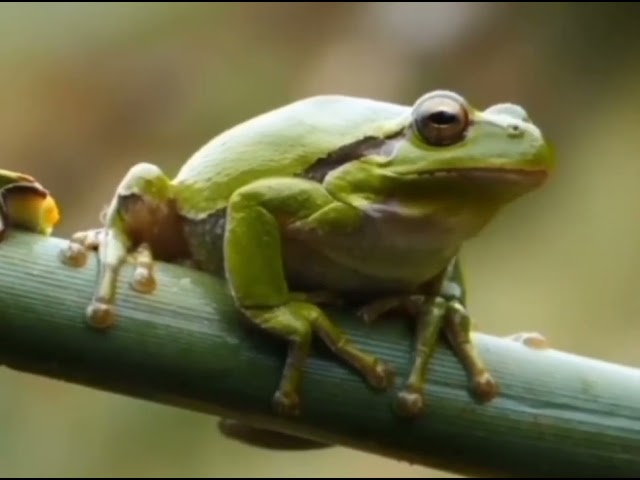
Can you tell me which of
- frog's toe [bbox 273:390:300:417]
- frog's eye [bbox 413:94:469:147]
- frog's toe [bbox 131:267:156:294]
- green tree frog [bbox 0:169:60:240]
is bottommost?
frog's toe [bbox 273:390:300:417]

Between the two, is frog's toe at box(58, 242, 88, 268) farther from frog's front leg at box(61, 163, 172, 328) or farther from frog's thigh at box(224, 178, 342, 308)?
frog's thigh at box(224, 178, 342, 308)

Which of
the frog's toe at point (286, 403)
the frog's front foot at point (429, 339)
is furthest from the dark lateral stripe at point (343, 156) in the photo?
the frog's toe at point (286, 403)

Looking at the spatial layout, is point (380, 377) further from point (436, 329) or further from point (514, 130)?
point (514, 130)

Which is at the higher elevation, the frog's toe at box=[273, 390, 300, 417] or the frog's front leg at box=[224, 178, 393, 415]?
the frog's front leg at box=[224, 178, 393, 415]

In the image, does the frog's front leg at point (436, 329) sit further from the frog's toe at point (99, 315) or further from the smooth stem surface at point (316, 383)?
the frog's toe at point (99, 315)

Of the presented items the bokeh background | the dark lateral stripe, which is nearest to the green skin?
the dark lateral stripe

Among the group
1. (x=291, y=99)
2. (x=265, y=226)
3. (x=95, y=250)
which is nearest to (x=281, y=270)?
(x=265, y=226)

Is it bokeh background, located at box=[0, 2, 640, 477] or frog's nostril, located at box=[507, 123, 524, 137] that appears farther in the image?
bokeh background, located at box=[0, 2, 640, 477]

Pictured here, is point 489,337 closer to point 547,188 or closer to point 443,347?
point 443,347
